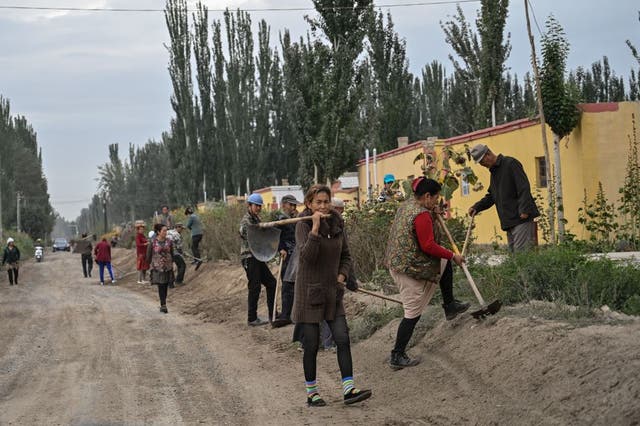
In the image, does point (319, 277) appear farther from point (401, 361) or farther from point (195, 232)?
point (195, 232)

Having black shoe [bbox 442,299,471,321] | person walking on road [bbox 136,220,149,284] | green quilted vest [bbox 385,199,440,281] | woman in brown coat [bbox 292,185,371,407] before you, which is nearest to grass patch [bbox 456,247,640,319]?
black shoe [bbox 442,299,471,321]

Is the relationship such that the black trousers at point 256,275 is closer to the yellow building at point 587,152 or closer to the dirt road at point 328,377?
the dirt road at point 328,377

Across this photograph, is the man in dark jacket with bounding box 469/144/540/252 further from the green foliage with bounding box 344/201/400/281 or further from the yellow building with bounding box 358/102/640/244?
the yellow building with bounding box 358/102/640/244

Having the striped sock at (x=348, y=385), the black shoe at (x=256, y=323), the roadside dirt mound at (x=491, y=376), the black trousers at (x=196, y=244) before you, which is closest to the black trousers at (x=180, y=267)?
A: the black trousers at (x=196, y=244)

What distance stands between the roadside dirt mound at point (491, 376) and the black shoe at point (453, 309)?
9 centimetres

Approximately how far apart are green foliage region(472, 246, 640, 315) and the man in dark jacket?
45 centimetres

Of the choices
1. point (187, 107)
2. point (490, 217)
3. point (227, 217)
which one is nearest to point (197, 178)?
point (187, 107)

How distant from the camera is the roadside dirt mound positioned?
6047 millimetres

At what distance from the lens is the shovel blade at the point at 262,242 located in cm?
1221

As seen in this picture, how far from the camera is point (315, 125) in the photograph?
29.9m

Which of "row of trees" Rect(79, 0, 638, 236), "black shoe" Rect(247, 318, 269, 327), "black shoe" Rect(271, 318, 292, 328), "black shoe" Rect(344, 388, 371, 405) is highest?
"row of trees" Rect(79, 0, 638, 236)

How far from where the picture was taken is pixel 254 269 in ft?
44.0

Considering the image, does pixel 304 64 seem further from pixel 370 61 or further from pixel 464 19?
pixel 370 61

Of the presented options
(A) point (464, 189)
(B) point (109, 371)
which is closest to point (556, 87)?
(A) point (464, 189)
